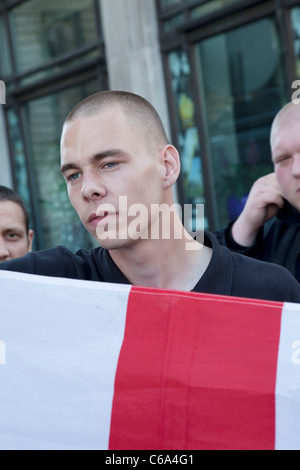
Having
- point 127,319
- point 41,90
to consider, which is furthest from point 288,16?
point 127,319

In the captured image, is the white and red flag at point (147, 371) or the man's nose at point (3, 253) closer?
the white and red flag at point (147, 371)

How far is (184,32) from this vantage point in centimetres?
595

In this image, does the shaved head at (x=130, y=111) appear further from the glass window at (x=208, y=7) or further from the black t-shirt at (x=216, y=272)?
the glass window at (x=208, y=7)

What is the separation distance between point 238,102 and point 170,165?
3599 mm

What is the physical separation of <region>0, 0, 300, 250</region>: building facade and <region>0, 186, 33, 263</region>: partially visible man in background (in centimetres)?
255

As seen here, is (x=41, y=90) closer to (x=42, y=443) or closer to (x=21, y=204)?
(x=21, y=204)

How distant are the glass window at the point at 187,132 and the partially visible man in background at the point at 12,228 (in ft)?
9.35

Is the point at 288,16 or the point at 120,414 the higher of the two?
the point at 288,16

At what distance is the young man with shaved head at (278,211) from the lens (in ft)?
9.48

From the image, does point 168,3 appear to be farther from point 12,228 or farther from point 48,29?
point 12,228

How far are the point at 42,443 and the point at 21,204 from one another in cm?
174

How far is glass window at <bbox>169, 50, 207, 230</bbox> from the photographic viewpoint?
6.05m

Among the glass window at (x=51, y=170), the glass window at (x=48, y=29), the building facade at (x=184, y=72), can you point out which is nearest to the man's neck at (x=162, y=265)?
the building facade at (x=184, y=72)

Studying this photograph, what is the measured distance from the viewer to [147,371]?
1.78 meters
